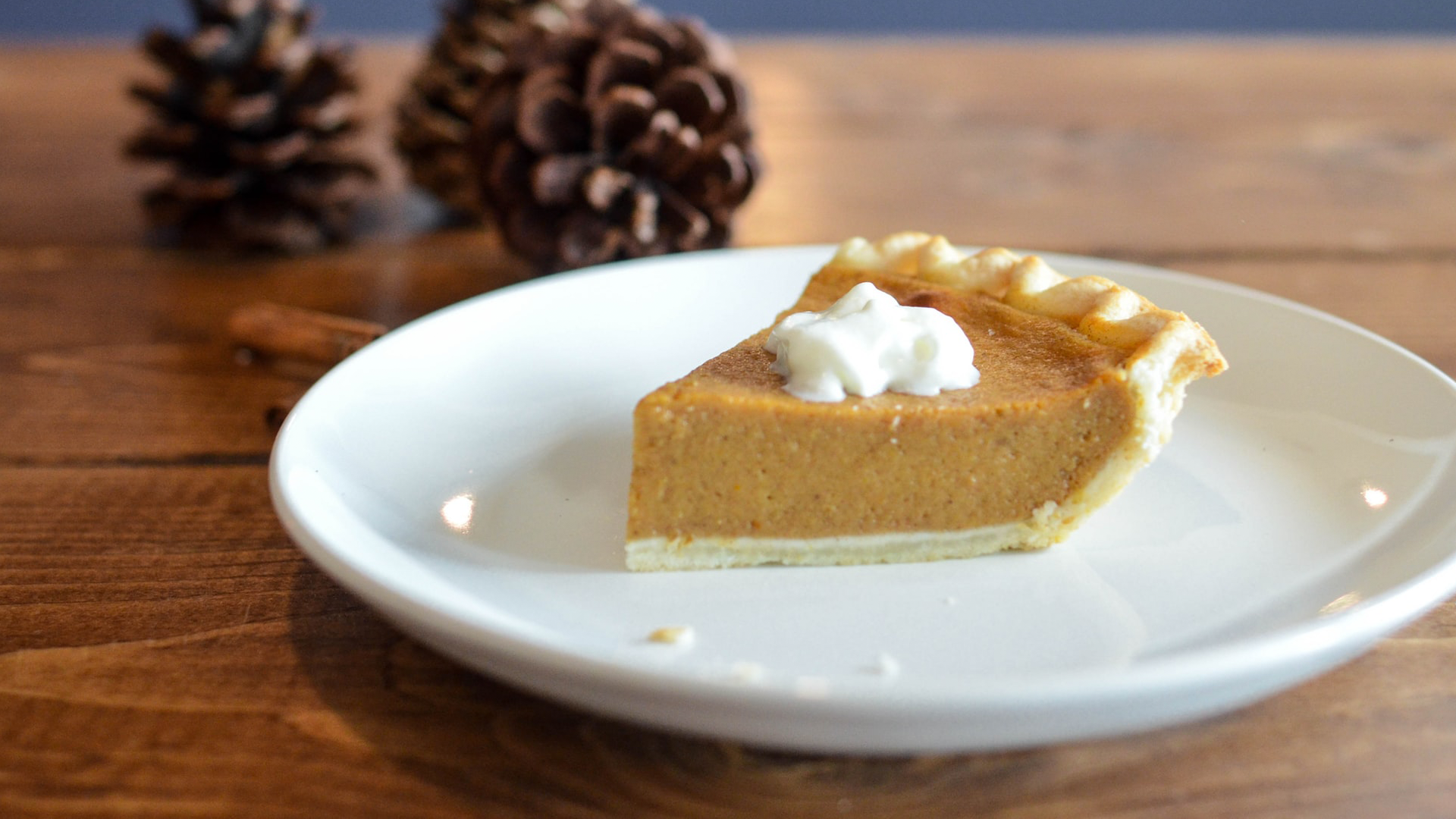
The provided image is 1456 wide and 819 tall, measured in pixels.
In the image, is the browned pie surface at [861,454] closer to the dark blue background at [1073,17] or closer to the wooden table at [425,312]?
the wooden table at [425,312]

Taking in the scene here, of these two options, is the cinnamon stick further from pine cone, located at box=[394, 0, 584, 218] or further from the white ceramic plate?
pine cone, located at box=[394, 0, 584, 218]

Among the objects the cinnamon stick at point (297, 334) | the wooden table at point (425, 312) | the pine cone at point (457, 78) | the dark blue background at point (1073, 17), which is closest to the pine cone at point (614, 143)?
Answer: the wooden table at point (425, 312)

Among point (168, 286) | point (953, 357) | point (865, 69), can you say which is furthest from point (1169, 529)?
point (865, 69)

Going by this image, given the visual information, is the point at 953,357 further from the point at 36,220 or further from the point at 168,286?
the point at 36,220

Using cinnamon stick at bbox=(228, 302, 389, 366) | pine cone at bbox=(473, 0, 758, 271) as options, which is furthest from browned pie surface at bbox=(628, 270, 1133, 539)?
pine cone at bbox=(473, 0, 758, 271)

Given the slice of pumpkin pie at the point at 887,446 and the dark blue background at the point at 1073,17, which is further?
the dark blue background at the point at 1073,17

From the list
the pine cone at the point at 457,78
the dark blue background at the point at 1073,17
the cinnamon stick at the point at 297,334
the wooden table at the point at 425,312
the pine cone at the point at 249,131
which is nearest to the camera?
the wooden table at the point at 425,312

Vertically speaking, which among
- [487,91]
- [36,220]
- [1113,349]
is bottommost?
[36,220]
